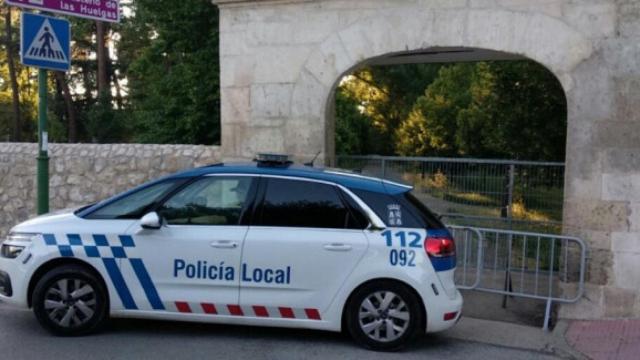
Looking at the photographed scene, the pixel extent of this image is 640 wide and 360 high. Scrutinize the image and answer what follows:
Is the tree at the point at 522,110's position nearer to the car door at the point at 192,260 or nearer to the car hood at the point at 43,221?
the car door at the point at 192,260

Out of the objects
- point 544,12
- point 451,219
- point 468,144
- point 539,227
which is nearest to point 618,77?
point 544,12

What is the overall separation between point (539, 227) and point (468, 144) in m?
17.3

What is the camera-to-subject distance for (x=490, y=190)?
27.0 feet

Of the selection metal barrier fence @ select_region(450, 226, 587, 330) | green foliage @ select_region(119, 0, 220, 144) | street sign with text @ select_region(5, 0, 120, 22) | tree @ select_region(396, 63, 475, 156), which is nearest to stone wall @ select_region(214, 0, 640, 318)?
metal barrier fence @ select_region(450, 226, 587, 330)

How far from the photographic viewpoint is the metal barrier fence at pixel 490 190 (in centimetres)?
804

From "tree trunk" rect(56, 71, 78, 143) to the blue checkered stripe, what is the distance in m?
28.0

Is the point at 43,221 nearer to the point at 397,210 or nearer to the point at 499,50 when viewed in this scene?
the point at 397,210

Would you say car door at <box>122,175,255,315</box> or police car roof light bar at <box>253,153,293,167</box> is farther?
police car roof light bar at <box>253,153,293,167</box>

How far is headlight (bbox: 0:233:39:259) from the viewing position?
5.82m

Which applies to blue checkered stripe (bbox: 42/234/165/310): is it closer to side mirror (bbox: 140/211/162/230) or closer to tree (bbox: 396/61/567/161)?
side mirror (bbox: 140/211/162/230)

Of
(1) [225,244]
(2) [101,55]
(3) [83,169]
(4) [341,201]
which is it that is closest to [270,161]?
(4) [341,201]

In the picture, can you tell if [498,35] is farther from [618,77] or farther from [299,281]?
[299,281]

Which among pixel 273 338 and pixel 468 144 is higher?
pixel 468 144

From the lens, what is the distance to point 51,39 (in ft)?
24.9
